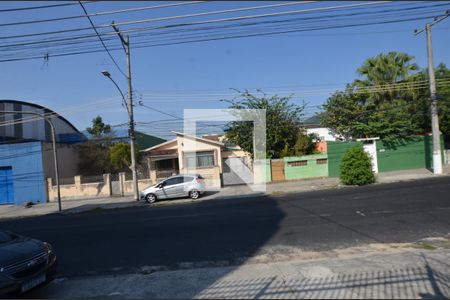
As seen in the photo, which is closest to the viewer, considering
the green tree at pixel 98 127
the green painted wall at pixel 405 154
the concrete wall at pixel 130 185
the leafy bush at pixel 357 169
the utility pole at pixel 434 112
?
the leafy bush at pixel 357 169

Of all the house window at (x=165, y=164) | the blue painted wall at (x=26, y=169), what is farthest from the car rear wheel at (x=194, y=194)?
the house window at (x=165, y=164)

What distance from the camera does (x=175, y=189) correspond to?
2352cm

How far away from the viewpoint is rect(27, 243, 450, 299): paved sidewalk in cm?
596

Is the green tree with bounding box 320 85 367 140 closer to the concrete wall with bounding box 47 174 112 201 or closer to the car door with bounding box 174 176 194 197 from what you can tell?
the car door with bounding box 174 176 194 197

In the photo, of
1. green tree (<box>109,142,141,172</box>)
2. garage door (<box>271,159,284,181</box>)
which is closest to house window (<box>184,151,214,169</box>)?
green tree (<box>109,142,141,172</box>)

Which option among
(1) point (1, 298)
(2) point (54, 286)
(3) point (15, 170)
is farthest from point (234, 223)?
(3) point (15, 170)

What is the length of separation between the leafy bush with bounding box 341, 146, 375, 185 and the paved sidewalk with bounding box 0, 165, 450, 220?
2.19ft

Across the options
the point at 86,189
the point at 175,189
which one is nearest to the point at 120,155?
the point at 86,189

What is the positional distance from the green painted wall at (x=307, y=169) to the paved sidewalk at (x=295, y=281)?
20.3 metres

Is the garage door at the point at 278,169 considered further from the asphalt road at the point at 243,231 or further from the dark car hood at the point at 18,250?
the dark car hood at the point at 18,250

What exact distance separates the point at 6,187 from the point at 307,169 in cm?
2176

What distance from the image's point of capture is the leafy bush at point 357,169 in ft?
74.6

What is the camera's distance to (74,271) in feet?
27.9

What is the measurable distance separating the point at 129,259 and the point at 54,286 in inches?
72.1
